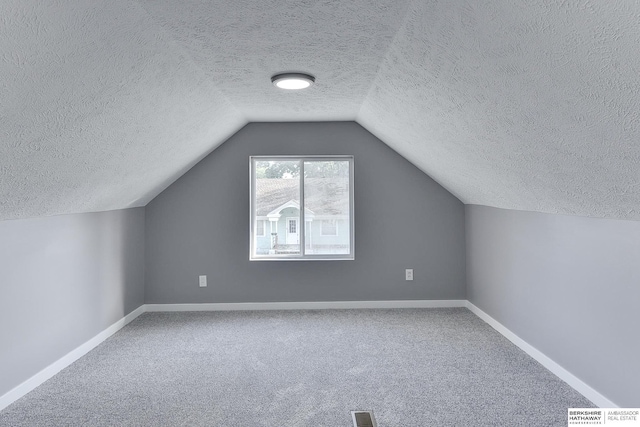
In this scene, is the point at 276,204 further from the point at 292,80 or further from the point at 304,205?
the point at 292,80

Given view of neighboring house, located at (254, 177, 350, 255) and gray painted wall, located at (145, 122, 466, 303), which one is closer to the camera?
gray painted wall, located at (145, 122, 466, 303)

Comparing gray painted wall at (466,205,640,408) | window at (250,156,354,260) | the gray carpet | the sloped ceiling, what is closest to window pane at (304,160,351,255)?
window at (250,156,354,260)

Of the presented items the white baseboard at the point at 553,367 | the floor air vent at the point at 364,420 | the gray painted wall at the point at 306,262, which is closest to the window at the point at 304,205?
the gray painted wall at the point at 306,262

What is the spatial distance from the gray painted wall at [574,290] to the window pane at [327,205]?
4.90 ft

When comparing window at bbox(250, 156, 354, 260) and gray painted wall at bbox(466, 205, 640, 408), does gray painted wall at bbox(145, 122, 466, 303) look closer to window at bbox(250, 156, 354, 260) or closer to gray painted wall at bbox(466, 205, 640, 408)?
window at bbox(250, 156, 354, 260)

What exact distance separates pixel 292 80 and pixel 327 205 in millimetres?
1883

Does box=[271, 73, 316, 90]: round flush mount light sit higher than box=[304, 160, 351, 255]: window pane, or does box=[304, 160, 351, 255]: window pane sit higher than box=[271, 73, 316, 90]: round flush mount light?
box=[271, 73, 316, 90]: round flush mount light

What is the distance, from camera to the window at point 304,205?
4.14 m

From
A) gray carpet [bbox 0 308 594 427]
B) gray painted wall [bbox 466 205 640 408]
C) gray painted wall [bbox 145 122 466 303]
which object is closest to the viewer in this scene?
gray painted wall [bbox 466 205 640 408]

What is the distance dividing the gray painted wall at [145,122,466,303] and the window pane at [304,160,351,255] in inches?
5.7

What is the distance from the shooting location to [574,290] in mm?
2338

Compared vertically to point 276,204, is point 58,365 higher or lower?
lower

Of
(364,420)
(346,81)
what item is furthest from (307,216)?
(364,420)

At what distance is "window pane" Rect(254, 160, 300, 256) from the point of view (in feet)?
→ 13.6
